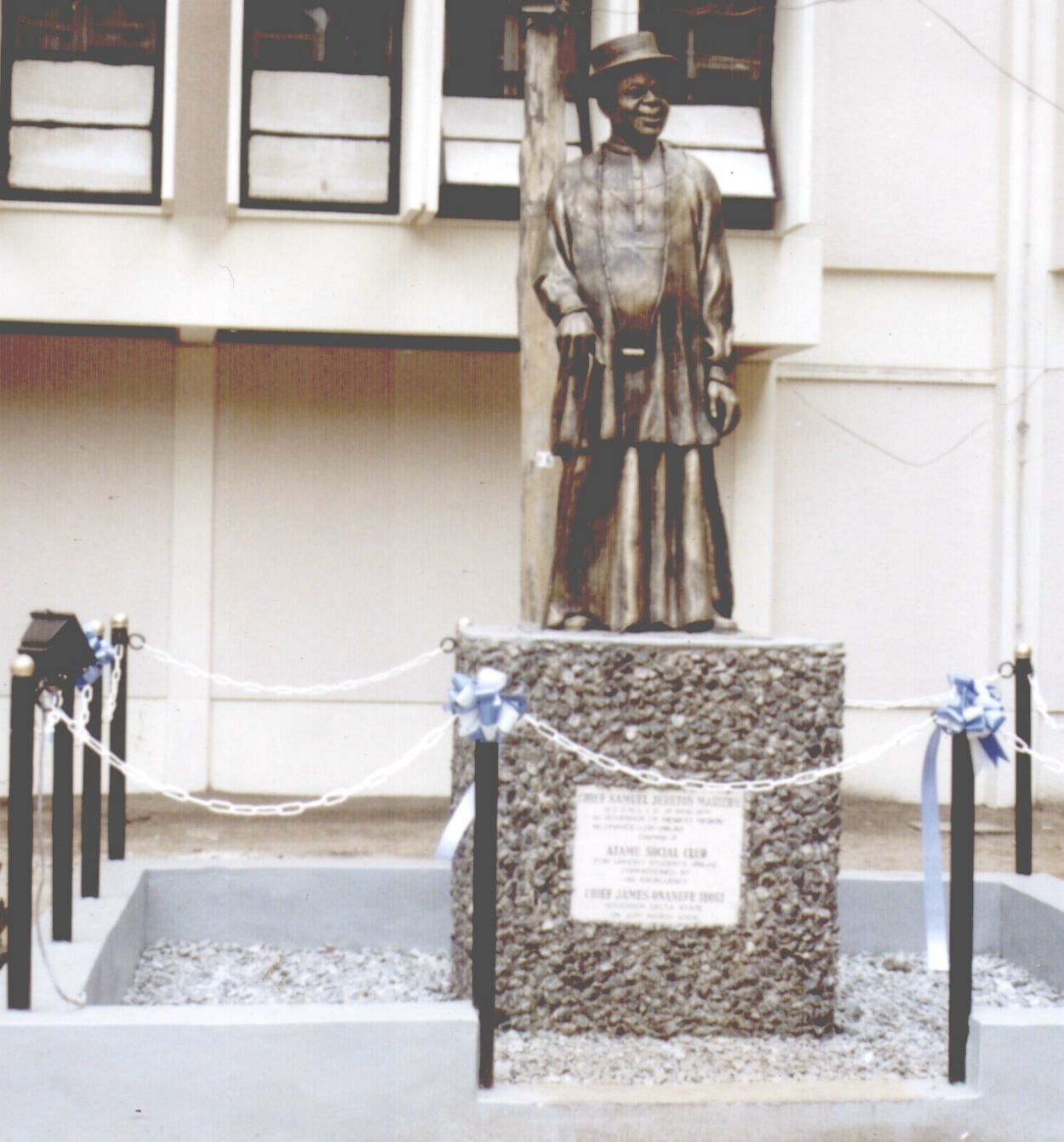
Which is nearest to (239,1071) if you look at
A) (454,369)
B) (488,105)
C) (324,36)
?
(454,369)

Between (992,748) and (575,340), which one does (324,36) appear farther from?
(992,748)

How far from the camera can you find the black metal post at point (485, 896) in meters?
4.07

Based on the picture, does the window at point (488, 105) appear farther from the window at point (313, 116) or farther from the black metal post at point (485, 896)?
the black metal post at point (485, 896)

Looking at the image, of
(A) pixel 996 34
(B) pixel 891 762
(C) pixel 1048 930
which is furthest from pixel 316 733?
(A) pixel 996 34

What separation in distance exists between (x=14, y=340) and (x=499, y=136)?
11.2 feet

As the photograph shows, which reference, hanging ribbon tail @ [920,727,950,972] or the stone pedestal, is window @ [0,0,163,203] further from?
hanging ribbon tail @ [920,727,950,972]

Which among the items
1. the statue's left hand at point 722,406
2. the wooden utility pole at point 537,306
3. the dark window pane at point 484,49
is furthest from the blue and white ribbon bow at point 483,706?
the dark window pane at point 484,49

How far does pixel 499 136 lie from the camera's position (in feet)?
30.2

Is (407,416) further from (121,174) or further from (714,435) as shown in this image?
(714,435)

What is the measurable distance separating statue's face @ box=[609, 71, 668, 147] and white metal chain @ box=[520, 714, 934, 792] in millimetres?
2106

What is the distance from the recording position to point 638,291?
16.9ft

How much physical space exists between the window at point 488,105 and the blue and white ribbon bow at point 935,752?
17.7 feet

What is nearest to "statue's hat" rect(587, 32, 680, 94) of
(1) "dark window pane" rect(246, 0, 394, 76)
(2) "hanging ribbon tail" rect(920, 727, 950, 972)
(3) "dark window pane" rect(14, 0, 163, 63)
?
(2) "hanging ribbon tail" rect(920, 727, 950, 972)

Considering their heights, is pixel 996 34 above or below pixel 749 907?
above
